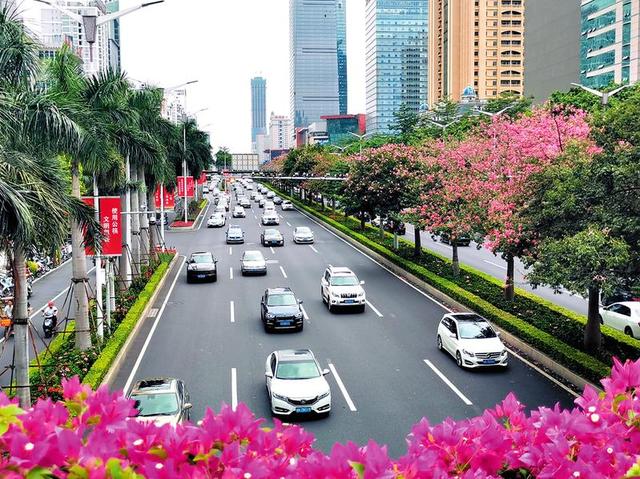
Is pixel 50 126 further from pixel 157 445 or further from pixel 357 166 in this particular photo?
pixel 357 166

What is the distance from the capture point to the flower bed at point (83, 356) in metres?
17.5

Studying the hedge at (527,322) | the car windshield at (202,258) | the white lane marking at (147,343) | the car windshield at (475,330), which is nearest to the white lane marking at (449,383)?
the car windshield at (475,330)

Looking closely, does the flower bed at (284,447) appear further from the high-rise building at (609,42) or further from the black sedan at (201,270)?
the high-rise building at (609,42)

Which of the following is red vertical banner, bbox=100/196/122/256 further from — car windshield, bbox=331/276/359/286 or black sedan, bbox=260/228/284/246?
black sedan, bbox=260/228/284/246

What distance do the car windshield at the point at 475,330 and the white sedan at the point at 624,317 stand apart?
5.90 metres

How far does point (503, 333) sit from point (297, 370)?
937cm

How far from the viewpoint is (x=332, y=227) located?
6112cm

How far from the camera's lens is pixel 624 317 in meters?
24.1

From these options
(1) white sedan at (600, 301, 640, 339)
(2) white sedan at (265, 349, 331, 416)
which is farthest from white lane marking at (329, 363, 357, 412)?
(1) white sedan at (600, 301, 640, 339)

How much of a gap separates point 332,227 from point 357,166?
20152mm

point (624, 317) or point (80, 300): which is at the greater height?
point (80, 300)

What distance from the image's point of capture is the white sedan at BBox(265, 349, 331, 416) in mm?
16422

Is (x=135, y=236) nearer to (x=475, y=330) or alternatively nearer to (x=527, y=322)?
(x=475, y=330)

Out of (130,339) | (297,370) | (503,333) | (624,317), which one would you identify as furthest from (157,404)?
(624,317)
